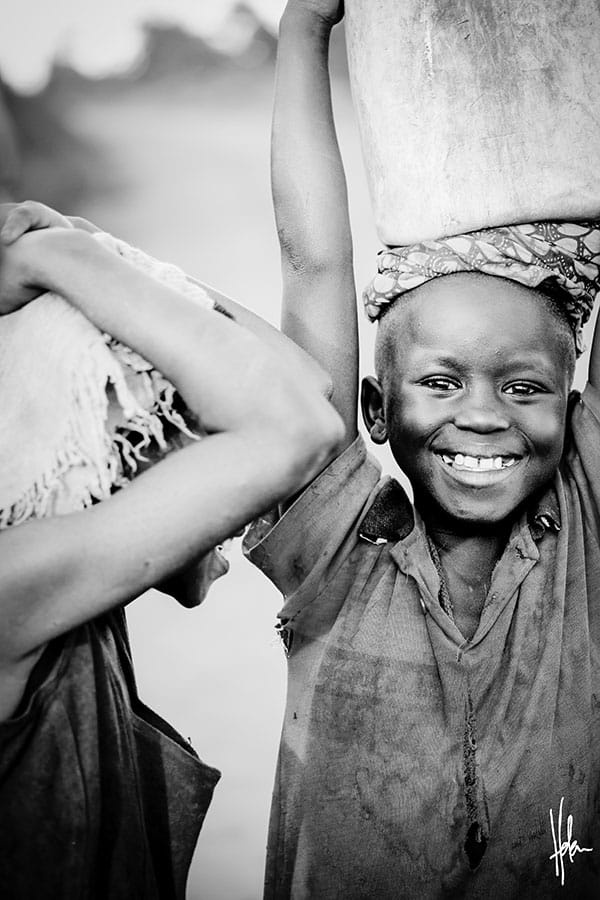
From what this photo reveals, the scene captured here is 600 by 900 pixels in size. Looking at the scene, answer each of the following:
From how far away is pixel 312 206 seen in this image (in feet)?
3.84

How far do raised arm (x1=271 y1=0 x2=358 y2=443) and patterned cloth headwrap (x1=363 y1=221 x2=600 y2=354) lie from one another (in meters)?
0.08

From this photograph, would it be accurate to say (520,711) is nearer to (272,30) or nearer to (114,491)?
(114,491)

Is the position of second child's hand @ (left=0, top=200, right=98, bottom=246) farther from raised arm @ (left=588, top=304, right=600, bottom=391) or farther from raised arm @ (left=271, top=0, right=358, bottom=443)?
raised arm @ (left=588, top=304, right=600, bottom=391)

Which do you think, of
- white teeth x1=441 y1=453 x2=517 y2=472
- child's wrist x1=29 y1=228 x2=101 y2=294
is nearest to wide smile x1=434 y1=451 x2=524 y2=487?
white teeth x1=441 y1=453 x2=517 y2=472

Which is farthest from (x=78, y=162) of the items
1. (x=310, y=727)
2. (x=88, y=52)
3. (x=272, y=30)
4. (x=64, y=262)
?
(x=310, y=727)

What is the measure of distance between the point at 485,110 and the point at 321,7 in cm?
24

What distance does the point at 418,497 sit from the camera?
1.22 m

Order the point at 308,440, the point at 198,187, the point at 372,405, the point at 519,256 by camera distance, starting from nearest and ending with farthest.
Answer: the point at 308,440
the point at 519,256
the point at 372,405
the point at 198,187

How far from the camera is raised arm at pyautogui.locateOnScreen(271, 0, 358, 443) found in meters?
1.17

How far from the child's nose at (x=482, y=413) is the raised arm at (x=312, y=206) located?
0.14 metres

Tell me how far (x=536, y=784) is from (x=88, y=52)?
1.01 meters
